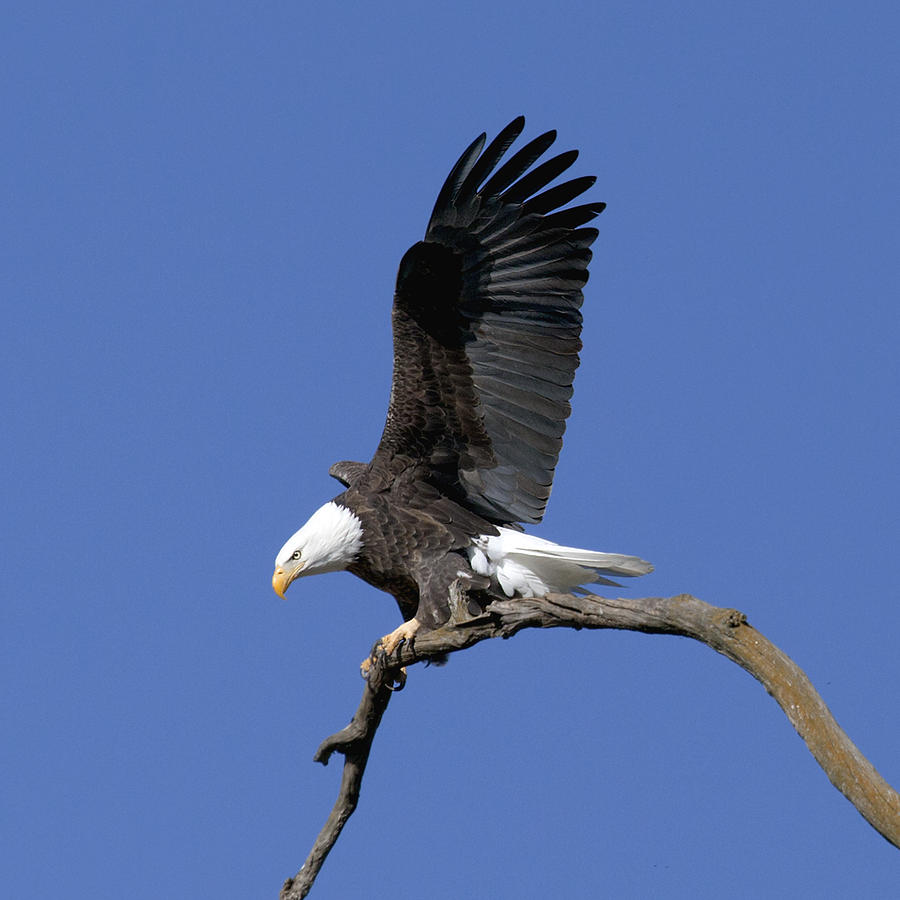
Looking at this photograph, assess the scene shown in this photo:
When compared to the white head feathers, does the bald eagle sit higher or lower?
higher

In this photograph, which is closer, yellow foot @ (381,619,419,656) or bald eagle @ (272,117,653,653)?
yellow foot @ (381,619,419,656)

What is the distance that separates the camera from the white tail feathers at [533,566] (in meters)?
6.32

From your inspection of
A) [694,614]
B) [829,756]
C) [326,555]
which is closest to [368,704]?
[326,555]

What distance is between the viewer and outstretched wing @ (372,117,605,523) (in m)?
6.33

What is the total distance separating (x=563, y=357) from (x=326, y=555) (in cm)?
148

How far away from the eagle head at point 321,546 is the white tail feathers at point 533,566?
1.90 ft

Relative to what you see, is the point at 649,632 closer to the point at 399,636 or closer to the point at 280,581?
the point at 399,636

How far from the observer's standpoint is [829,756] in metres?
4.26

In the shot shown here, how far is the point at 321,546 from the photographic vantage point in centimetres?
648

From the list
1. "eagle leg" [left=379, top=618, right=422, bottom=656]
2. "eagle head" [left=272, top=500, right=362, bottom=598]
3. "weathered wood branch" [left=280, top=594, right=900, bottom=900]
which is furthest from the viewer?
"eagle head" [left=272, top=500, right=362, bottom=598]

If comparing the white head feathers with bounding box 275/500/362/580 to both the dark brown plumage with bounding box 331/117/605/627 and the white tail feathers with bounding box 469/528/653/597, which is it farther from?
the white tail feathers with bounding box 469/528/653/597

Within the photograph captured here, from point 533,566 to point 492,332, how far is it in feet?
3.70

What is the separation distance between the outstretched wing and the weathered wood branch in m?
0.91

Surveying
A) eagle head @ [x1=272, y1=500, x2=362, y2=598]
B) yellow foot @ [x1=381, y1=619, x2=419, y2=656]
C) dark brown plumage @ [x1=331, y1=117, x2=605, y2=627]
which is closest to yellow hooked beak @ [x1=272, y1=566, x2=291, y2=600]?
eagle head @ [x1=272, y1=500, x2=362, y2=598]
